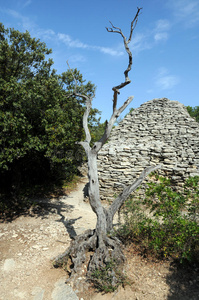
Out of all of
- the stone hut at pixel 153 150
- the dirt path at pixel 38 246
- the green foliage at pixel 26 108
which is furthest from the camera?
the stone hut at pixel 153 150

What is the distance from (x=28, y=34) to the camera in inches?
364

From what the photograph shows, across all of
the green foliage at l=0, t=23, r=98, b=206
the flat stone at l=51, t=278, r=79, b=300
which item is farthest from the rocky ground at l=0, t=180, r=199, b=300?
the green foliage at l=0, t=23, r=98, b=206

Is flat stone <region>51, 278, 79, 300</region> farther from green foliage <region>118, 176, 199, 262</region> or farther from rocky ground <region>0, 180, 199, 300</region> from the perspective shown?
green foliage <region>118, 176, 199, 262</region>

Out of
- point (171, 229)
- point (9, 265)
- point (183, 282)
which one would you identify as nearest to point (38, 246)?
point (9, 265)

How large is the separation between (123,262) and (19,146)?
6173mm

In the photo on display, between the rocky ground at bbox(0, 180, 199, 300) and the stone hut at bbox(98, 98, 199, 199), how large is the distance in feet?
13.6

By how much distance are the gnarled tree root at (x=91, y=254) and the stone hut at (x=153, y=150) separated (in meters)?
5.37

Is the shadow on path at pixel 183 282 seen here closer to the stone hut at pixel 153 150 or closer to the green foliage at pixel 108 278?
the green foliage at pixel 108 278

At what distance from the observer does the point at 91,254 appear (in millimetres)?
5523

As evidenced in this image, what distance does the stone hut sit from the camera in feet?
36.2

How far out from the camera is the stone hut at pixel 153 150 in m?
11.0

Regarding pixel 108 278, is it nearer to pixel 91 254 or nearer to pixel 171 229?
pixel 91 254

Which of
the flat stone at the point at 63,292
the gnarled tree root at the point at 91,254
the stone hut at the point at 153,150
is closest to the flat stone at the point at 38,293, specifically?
the flat stone at the point at 63,292

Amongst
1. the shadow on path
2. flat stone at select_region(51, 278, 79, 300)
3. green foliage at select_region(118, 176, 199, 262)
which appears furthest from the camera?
green foliage at select_region(118, 176, 199, 262)
